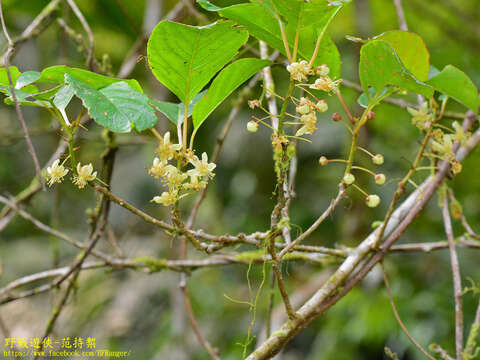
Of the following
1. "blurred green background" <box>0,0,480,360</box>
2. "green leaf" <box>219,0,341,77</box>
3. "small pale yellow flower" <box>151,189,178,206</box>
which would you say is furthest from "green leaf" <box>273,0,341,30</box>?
"blurred green background" <box>0,0,480,360</box>

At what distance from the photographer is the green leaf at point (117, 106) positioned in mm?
437

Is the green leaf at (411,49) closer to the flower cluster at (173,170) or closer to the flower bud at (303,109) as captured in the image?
the flower bud at (303,109)

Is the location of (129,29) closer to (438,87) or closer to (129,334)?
(129,334)

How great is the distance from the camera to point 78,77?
1.56 ft

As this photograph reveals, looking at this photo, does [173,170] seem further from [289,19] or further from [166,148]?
[289,19]

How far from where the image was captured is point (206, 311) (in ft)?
7.59

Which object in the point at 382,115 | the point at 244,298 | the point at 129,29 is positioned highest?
the point at 129,29

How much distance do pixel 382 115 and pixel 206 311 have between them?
52.8 inches

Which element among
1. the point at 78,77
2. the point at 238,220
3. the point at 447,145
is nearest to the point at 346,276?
the point at 447,145

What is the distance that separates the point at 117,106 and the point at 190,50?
97 mm

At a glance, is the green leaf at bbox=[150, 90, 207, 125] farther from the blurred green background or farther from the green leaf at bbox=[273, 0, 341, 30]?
the blurred green background

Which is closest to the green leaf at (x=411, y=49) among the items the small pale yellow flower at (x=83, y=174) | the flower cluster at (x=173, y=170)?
the flower cluster at (x=173, y=170)

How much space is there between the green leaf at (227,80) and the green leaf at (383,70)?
4.4 inches

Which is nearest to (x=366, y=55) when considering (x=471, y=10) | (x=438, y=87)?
(x=438, y=87)
